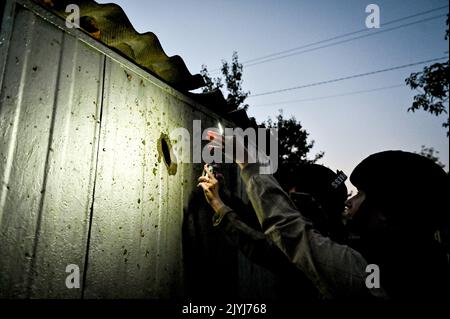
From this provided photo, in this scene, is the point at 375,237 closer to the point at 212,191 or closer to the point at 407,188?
the point at 407,188

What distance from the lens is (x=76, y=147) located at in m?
2.18

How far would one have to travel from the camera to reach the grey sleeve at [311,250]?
172 cm

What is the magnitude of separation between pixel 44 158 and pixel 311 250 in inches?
76.1

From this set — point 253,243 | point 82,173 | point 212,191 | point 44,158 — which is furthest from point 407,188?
point 44,158

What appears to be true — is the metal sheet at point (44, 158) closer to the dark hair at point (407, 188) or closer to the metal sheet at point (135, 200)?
the metal sheet at point (135, 200)

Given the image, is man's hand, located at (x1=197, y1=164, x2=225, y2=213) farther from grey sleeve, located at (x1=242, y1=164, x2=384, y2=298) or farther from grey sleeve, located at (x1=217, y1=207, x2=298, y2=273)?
grey sleeve, located at (x1=242, y1=164, x2=384, y2=298)

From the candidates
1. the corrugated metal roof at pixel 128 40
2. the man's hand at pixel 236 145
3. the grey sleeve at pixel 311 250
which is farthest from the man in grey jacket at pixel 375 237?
the corrugated metal roof at pixel 128 40

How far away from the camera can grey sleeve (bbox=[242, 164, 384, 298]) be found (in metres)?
1.72

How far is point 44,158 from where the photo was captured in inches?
77.2

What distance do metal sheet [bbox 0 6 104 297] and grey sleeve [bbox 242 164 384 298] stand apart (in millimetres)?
1414

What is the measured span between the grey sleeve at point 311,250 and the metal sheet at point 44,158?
4.64ft

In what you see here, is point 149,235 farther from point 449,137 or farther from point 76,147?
point 449,137
